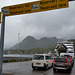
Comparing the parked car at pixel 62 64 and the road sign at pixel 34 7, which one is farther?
the parked car at pixel 62 64

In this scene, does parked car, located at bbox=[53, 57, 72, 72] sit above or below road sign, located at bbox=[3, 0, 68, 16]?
below

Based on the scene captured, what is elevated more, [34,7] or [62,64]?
[34,7]

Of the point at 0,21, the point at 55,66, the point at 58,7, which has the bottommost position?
the point at 55,66

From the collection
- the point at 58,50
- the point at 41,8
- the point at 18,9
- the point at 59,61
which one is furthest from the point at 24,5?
the point at 58,50

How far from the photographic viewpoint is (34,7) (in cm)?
805

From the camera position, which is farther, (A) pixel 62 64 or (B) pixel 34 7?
(A) pixel 62 64

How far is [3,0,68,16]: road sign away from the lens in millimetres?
7635

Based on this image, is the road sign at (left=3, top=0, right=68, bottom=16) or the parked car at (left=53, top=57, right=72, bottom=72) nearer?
the road sign at (left=3, top=0, right=68, bottom=16)

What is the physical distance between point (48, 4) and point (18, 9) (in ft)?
6.52

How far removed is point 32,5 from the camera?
8125 millimetres

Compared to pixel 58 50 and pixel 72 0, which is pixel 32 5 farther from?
pixel 58 50

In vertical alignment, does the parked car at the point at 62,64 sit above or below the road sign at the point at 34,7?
below

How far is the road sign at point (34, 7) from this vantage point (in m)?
7.64

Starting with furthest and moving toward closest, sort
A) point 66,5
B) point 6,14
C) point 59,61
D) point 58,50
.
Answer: point 58,50 < point 59,61 < point 6,14 < point 66,5
